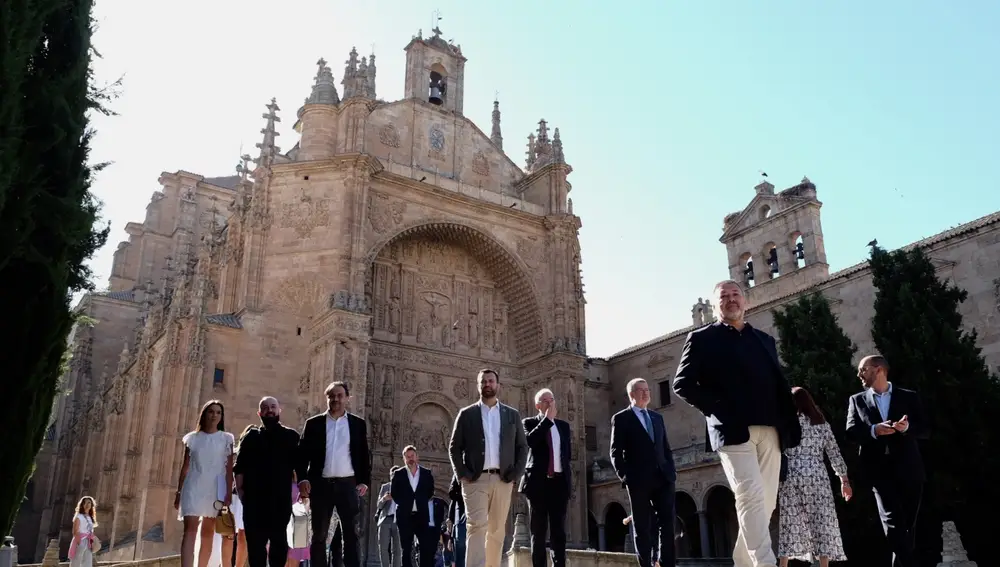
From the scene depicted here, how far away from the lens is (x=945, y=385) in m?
14.0

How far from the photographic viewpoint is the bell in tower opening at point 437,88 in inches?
1106

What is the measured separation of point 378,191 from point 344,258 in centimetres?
290

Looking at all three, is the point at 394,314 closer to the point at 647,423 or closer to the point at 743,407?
the point at 647,423

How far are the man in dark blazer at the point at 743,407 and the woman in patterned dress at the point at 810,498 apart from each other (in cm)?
138

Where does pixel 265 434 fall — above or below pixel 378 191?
below

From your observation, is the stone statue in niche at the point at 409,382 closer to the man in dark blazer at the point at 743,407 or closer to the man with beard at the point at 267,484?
the man with beard at the point at 267,484

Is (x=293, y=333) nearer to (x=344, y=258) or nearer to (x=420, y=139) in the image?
(x=344, y=258)

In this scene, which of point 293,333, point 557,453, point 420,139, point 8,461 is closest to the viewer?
point 8,461

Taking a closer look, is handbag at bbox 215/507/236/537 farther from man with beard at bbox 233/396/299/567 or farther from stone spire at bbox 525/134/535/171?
stone spire at bbox 525/134/535/171

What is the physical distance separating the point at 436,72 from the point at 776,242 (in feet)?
45.4

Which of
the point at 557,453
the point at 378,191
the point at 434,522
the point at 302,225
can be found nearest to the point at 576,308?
the point at 378,191

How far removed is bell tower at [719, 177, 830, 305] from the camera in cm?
2839

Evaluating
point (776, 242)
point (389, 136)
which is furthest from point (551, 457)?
point (776, 242)

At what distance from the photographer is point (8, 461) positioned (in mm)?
5586
